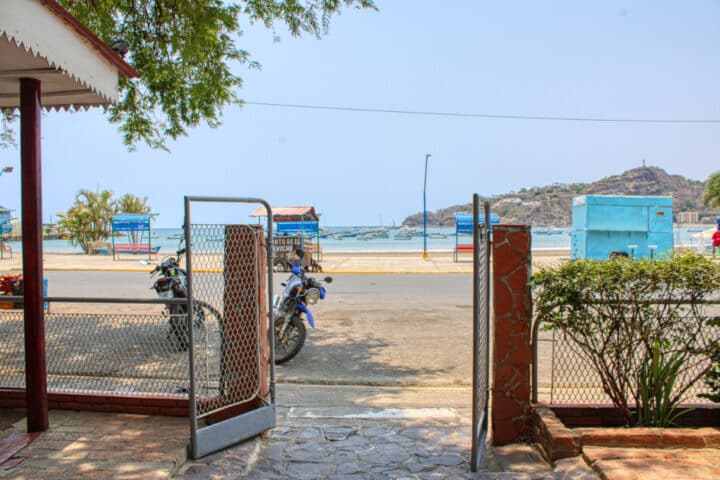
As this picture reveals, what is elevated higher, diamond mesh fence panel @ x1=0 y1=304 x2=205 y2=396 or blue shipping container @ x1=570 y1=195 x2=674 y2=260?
blue shipping container @ x1=570 y1=195 x2=674 y2=260

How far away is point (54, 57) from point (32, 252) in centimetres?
150

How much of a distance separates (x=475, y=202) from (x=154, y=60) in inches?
Result: 321

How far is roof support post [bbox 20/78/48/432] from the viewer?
4.34m

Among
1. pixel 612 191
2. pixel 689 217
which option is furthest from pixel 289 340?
pixel 689 217

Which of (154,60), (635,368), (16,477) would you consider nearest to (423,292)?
(154,60)

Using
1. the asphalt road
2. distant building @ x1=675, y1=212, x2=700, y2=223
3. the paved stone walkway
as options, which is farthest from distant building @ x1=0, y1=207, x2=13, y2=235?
distant building @ x1=675, y1=212, x2=700, y2=223

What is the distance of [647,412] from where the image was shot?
4.25 m

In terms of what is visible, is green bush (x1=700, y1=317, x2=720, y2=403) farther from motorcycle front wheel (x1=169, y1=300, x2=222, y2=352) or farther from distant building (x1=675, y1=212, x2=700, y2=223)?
distant building (x1=675, y1=212, x2=700, y2=223)

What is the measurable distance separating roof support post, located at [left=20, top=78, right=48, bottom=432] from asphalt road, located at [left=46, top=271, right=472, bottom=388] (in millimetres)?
2664

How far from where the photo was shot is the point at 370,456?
13.5ft

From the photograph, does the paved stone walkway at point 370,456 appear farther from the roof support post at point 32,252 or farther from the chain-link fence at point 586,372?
the roof support post at point 32,252

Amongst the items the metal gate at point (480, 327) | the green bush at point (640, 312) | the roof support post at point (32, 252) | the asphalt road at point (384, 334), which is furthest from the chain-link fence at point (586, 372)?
the roof support post at point (32, 252)

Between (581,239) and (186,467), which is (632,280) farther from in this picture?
(581,239)

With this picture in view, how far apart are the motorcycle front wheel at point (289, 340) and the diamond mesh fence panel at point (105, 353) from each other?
6.04 feet
